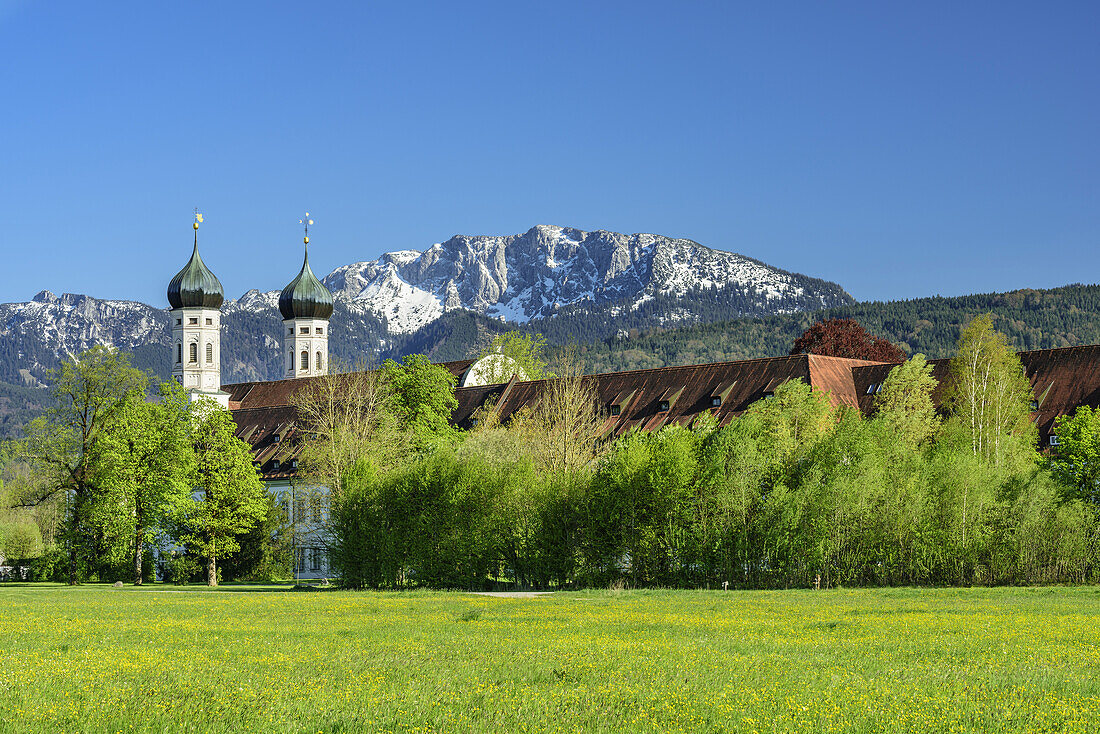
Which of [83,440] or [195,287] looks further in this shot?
[195,287]

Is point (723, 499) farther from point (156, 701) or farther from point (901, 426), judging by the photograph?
point (156, 701)

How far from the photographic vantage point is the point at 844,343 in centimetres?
9075

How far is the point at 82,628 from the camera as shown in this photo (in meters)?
26.1

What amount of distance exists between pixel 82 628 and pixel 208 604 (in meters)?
10.7

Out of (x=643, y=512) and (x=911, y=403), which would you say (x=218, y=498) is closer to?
(x=643, y=512)

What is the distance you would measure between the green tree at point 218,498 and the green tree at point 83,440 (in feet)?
13.9

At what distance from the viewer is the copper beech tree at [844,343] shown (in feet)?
298

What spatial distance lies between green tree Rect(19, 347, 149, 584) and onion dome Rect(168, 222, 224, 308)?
5101 cm

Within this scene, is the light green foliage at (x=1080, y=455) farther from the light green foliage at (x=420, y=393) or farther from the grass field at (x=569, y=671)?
the light green foliage at (x=420, y=393)

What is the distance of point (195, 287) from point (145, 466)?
54.3m

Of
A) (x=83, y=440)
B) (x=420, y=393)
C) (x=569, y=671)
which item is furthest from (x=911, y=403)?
(x=569, y=671)

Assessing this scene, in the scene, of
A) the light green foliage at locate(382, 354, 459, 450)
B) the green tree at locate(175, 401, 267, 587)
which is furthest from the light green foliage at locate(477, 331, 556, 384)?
the green tree at locate(175, 401, 267, 587)

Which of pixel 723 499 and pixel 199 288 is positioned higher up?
pixel 199 288

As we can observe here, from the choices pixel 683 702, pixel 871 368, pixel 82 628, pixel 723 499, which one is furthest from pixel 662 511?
pixel 871 368
